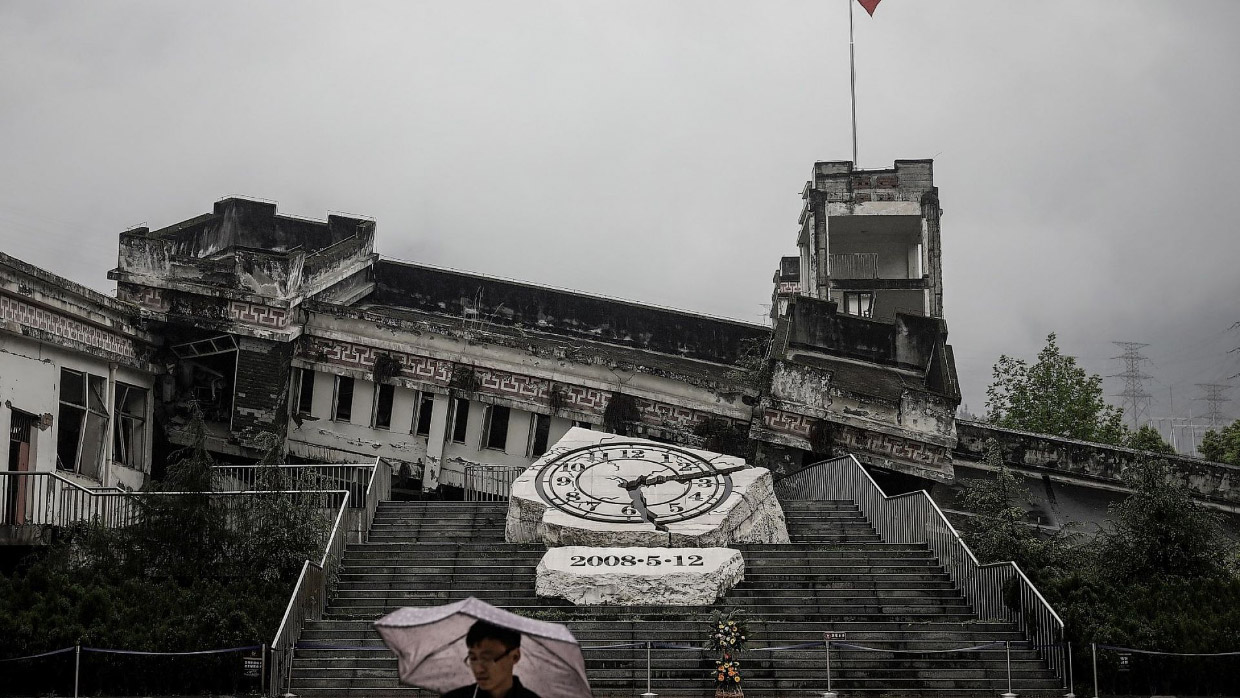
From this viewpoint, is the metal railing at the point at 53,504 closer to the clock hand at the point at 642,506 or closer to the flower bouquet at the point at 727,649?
the clock hand at the point at 642,506

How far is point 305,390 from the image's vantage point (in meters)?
30.6

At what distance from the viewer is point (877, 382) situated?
30.9 m

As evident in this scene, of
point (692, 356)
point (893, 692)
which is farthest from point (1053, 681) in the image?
point (692, 356)

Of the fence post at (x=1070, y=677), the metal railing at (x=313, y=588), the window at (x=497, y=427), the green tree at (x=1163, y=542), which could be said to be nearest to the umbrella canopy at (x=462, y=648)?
the metal railing at (x=313, y=588)

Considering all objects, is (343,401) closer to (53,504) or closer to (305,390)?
(305,390)

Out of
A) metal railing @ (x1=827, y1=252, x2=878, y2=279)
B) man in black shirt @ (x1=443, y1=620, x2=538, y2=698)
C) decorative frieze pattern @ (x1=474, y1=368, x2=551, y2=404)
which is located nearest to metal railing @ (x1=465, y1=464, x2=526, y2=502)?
decorative frieze pattern @ (x1=474, y1=368, x2=551, y2=404)

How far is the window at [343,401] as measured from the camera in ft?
99.7

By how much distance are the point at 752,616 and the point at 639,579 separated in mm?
1781

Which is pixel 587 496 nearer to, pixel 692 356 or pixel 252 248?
pixel 692 356

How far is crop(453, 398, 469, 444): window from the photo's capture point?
1179 inches

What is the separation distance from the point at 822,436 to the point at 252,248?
683 inches

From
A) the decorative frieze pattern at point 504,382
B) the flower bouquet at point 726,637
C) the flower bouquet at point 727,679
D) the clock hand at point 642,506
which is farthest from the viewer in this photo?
the decorative frieze pattern at point 504,382

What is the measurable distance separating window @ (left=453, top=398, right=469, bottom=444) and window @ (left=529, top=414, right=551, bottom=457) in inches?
60.2

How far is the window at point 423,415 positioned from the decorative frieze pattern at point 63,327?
6312 millimetres
